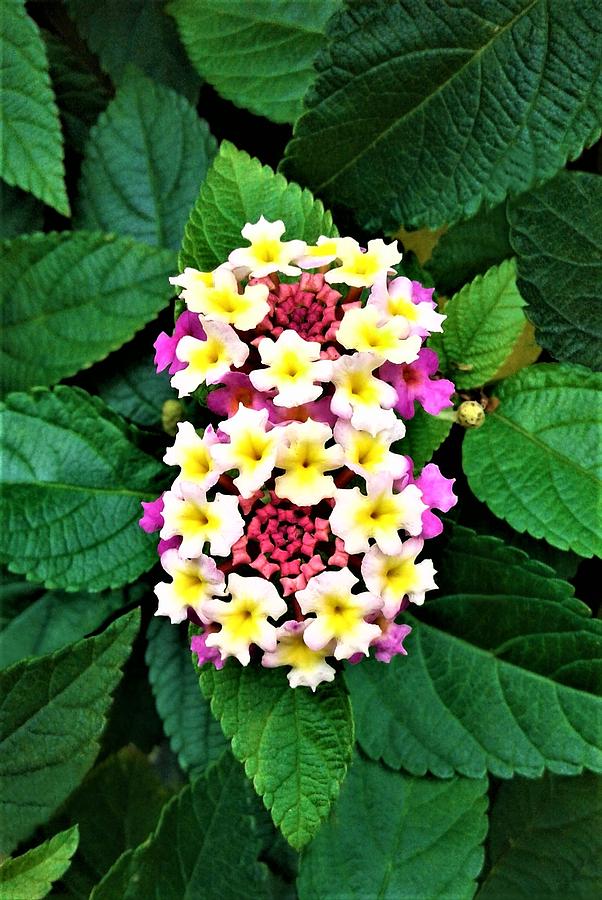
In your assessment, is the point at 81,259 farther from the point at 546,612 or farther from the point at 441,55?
the point at 546,612

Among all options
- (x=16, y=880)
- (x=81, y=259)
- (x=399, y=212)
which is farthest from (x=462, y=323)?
(x=16, y=880)

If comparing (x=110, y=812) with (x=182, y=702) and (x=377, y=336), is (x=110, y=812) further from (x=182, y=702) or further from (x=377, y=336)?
(x=377, y=336)

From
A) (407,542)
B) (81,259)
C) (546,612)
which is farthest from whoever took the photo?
(81,259)

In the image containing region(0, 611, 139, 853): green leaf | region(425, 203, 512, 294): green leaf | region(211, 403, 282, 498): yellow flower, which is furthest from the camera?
region(425, 203, 512, 294): green leaf

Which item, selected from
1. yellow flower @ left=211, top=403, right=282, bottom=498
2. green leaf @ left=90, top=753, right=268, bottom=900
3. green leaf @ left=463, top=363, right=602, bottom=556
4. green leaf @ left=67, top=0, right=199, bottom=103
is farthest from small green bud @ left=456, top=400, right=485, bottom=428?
green leaf @ left=67, top=0, right=199, bottom=103

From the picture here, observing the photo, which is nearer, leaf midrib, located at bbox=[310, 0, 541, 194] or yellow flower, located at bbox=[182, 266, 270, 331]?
yellow flower, located at bbox=[182, 266, 270, 331]

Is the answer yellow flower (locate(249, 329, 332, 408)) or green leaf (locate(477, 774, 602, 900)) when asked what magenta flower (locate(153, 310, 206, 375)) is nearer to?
yellow flower (locate(249, 329, 332, 408))

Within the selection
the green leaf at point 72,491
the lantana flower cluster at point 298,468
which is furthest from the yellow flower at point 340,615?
the green leaf at point 72,491
